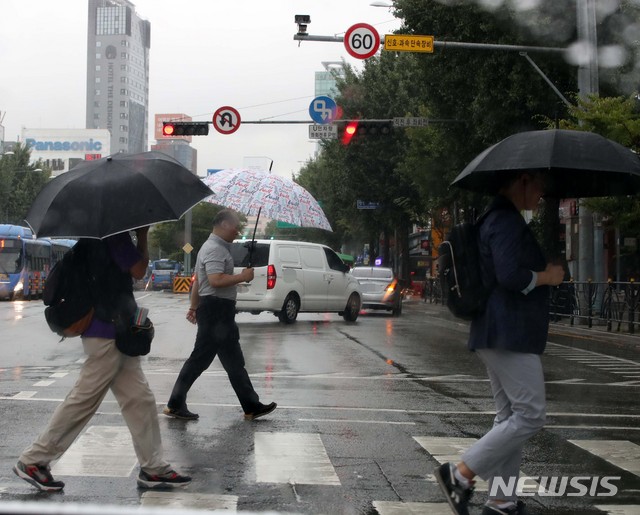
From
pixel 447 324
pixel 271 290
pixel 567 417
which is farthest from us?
pixel 447 324

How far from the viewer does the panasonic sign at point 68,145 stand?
561 feet

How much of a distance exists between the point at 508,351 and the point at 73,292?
2546 millimetres

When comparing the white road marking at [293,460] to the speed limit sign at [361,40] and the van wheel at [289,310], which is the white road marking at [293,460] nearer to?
the speed limit sign at [361,40]

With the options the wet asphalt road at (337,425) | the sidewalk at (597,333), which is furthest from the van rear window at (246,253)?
the wet asphalt road at (337,425)

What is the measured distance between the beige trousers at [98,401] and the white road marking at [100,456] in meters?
0.38

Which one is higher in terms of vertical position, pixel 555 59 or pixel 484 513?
pixel 555 59

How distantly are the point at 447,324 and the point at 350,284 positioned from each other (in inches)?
101

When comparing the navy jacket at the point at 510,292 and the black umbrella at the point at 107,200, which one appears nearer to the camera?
the navy jacket at the point at 510,292

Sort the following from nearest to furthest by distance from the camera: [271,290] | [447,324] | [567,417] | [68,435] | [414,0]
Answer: [68,435] → [567,417] → [271,290] → [447,324] → [414,0]

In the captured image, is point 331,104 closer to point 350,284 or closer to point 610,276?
point 350,284

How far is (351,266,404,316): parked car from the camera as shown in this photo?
3025 cm

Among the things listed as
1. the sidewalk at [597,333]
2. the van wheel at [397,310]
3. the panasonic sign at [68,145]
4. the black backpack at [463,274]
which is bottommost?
the van wheel at [397,310]

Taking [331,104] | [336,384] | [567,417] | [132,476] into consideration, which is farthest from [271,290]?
[132,476]

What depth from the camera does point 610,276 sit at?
1405 inches
